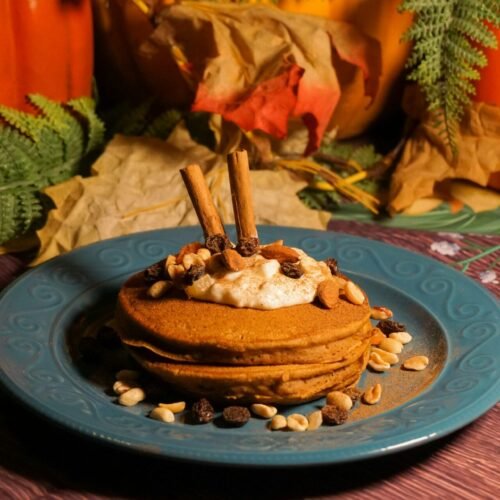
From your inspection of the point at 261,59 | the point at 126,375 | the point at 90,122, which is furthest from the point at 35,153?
the point at 126,375

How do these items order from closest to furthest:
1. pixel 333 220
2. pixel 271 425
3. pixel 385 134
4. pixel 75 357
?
pixel 271 425 → pixel 75 357 → pixel 333 220 → pixel 385 134

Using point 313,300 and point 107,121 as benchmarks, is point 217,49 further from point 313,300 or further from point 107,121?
point 313,300

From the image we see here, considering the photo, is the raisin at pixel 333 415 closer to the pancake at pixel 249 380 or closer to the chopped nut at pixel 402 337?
the pancake at pixel 249 380

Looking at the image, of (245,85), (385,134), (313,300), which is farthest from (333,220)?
(313,300)

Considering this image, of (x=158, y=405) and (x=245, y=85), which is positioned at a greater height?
(x=245, y=85)

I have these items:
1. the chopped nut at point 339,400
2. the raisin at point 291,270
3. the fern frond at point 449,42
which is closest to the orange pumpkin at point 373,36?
the fern frond at point 449,42

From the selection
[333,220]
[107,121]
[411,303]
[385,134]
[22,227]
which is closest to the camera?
[411,303]

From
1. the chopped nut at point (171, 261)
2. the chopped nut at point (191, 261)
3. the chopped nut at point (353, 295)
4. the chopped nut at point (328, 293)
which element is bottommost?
the chopped nut at point (353, 295)
